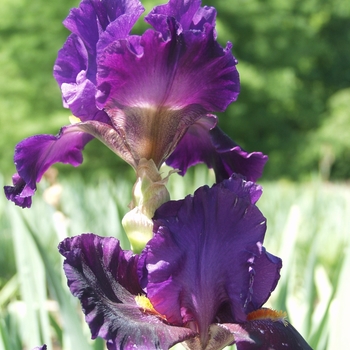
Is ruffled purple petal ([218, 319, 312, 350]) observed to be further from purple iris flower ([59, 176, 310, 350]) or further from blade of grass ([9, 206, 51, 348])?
blade of grass ([9, 206, 51, 348])

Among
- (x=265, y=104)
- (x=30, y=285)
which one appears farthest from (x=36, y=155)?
(x=265, y=104)

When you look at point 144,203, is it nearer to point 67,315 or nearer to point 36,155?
point 36,155

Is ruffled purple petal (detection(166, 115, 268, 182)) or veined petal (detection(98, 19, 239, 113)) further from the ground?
veined petal (detection(98, 19, 239, 113))

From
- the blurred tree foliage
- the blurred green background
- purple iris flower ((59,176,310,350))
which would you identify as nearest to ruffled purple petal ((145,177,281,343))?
purple iris flower ((59,176,310,350))

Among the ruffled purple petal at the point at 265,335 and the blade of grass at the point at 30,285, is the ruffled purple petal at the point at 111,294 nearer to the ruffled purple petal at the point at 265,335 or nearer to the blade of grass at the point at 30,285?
the ruffled purple petal at the point at 265,335

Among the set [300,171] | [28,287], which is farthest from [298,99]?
[28,287]

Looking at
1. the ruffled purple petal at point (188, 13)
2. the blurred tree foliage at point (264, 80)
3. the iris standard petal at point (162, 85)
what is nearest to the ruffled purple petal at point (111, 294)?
the iris standard petal at point (162, 85)

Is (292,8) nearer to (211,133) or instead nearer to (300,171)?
(300,171)
